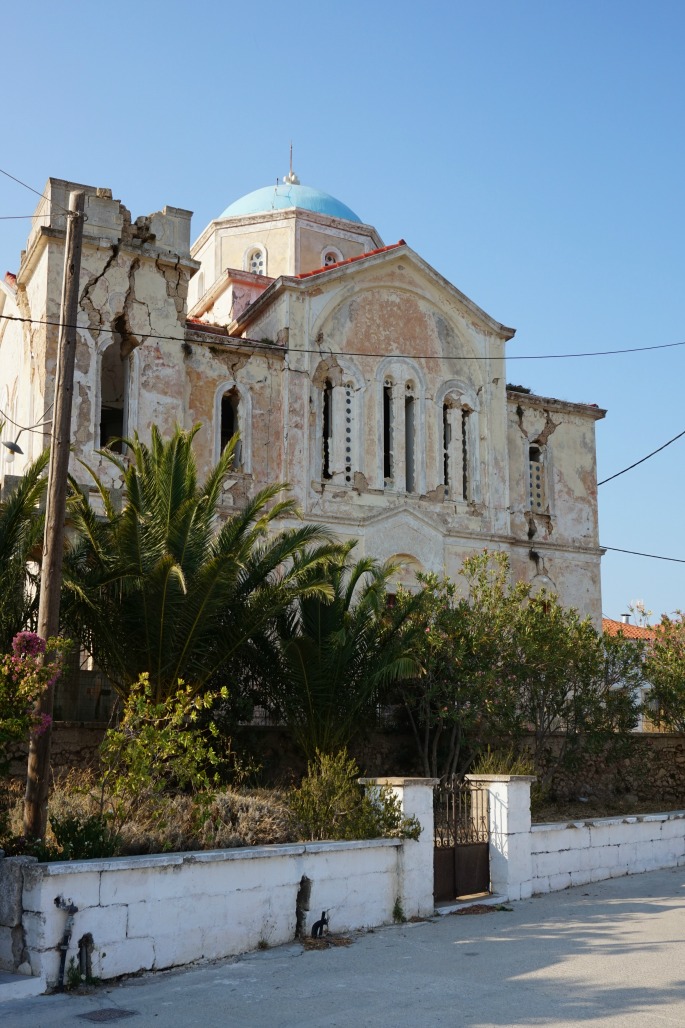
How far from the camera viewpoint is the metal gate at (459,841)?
12594 millimetres

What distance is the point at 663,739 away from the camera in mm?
20422

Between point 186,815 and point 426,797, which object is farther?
point 426,797

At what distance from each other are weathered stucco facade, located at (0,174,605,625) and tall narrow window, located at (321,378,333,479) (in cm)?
3

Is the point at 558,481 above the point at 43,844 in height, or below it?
above

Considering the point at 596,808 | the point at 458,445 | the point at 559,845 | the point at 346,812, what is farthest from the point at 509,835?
the point at 458,445

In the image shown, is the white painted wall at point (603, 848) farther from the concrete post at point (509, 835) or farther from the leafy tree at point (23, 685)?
the leafy tree at point (23, 685)

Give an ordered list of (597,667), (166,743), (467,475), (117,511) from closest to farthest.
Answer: (166,743), (117,511), (597,667), (467,475)

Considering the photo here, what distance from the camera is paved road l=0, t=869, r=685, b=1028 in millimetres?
7848

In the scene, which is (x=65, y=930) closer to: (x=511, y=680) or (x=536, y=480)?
(x=511, y=680)

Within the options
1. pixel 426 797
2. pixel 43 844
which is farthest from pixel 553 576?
pixel 43 844

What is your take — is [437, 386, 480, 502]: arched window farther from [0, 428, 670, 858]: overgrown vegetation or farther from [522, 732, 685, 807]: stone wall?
[522, 732, 685, 807]: stone wall

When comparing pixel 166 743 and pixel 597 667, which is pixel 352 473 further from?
pixel 166 743

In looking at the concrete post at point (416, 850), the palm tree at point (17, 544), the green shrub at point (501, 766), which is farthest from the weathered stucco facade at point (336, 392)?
the concrete post at point (416, 850)

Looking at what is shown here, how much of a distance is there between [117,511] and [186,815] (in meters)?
6.25
